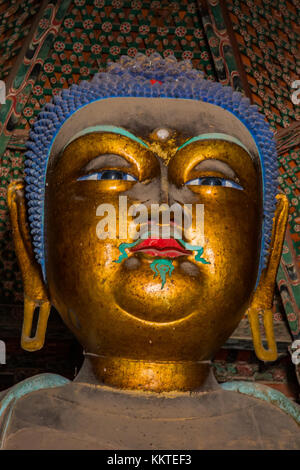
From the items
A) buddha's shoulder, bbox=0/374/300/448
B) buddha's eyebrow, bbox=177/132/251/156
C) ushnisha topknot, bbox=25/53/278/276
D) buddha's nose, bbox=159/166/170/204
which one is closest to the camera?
buddha's shoulder, bbox=0/374/300/448

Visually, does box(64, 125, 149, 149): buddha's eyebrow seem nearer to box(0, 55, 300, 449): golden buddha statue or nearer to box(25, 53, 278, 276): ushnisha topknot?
box(0, 55, 300, 449): golden buddha statue

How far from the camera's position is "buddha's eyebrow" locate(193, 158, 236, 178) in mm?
2094

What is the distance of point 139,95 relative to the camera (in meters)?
2.25

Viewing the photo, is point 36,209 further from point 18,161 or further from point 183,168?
point 18,161

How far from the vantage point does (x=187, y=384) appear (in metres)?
2.04

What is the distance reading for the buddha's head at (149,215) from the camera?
196 centimetres

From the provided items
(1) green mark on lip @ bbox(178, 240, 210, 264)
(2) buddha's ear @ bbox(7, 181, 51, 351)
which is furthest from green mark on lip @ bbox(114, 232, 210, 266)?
(2) buddha's ear @ bbox(7, 181, 51, 351)

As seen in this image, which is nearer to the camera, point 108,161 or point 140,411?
point 140,411

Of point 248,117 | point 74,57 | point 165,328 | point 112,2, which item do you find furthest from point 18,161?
point 165,328

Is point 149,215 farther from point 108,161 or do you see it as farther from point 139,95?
point 139,95

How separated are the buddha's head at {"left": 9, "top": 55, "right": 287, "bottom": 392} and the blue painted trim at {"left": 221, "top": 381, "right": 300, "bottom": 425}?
15 centimetres

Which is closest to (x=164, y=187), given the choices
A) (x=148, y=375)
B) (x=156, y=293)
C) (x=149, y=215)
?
(x=149, y=215)

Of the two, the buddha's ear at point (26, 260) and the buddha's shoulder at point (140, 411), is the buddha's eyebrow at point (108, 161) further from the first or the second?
the buddha's shoulder at point (140, 411)

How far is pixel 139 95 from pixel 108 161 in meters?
0.33
